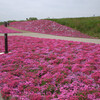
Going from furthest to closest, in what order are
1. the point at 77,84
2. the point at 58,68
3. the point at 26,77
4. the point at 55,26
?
the point at 55,26 < the point at 58,68 < the point at 26,77 < the point at 77,84

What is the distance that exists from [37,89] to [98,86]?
1.74 meters

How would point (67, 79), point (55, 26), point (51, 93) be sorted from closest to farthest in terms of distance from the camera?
point (51, 93), point (67, 79), point (55, 26)

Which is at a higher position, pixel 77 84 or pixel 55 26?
pixel 55 26

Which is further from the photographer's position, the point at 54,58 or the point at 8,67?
the point at 54,58

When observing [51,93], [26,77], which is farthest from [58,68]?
[51,93]

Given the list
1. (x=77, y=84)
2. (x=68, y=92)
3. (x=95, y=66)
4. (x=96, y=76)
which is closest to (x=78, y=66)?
(x=95, y=66)

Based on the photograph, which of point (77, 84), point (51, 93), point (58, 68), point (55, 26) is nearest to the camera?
point (51, 93)

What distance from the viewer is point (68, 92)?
3807 millimetres

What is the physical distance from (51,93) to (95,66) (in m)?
2.51

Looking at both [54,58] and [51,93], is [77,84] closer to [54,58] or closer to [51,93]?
[51,93]

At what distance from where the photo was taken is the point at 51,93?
12.8ft

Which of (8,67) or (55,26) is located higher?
(55,26)

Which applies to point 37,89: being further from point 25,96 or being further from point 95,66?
point 95,66

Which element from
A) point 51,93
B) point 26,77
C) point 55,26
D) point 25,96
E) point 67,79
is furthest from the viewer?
point 55,26
